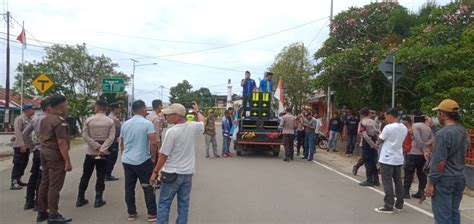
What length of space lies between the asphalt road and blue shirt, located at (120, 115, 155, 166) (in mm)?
923

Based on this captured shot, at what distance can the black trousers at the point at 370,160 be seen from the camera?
10.1 meters

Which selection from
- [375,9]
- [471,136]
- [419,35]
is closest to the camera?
[471,136]

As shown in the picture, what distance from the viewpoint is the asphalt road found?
7.05 metres

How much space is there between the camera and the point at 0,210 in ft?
24.2

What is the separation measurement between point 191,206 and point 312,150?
27.8 feet

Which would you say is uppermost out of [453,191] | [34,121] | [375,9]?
[375,9]

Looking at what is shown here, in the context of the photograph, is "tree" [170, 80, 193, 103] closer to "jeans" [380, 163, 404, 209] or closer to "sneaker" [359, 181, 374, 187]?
"sneaker" [359, 181, 374, 187]

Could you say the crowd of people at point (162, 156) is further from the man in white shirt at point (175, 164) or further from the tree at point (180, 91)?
the tree at point (180, 91)

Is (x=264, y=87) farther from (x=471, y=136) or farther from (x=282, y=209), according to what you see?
(x=282, y=209)

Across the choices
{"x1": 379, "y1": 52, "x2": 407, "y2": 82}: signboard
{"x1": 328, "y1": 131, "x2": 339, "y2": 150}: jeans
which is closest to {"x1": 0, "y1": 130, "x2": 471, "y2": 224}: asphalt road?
{"x1": 379, "y1": 52, "x2": 407, "y2": 82}: signboard

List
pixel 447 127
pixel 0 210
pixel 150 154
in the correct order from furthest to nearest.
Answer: pixel 0 210 → pixel 150 154 → pixel 447 127

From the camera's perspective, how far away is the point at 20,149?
29.9ft

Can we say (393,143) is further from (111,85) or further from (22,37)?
(22,37)

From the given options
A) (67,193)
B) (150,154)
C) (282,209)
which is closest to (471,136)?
(282,209)
